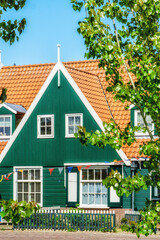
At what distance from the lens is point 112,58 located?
11398 millimetres

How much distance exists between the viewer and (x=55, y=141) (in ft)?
95.8

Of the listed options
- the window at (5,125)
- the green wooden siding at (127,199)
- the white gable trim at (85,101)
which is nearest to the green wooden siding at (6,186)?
the window at (5,125)

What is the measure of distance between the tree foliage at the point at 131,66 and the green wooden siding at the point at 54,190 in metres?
17.1

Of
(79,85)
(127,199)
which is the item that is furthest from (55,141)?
(127,199)

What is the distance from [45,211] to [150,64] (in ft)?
55.4

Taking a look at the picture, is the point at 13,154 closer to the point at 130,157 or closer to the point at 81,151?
the point at 81,151

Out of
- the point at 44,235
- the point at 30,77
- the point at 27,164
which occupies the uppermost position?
the point at 30,77

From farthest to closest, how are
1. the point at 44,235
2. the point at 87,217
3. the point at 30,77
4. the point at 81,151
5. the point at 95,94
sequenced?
the point at 30,77
the point at 95,94
the point at 81,151
the point at 87,217
the point at 44,235

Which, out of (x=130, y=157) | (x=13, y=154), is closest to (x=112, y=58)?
(x=130, y=157)

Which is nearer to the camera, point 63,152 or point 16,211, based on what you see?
point 16,211

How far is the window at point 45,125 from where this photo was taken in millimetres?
29422

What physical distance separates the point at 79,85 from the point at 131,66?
59.2ft

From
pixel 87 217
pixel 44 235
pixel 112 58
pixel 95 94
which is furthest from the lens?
pixel 95 94

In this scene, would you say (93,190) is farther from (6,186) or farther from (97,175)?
(6,186)
